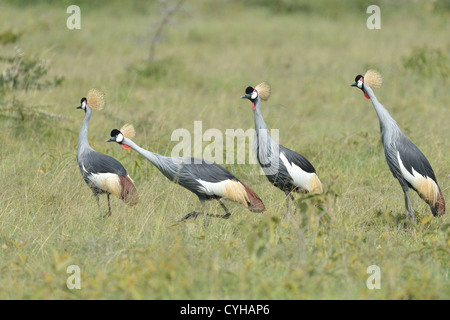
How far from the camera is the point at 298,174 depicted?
4.94m

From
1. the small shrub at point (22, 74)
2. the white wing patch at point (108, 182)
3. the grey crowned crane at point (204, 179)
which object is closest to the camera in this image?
the grey crowned crane at point (204, 179)

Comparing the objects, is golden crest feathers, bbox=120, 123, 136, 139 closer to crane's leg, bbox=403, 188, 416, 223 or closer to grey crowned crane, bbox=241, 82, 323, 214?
grey crowned crane, bbox=241, 82, 323, 214

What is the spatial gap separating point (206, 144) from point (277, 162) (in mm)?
1649

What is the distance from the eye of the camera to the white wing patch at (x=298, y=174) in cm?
492

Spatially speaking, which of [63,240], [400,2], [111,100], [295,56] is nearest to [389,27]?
[400,2]

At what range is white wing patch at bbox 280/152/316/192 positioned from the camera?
16.1 ft

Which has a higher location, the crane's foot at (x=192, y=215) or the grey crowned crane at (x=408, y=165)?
the grey crowned crane at (x=408, y=165)

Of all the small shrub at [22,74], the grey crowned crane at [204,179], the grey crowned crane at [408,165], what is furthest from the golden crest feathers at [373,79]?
the small shrub at [22,74]

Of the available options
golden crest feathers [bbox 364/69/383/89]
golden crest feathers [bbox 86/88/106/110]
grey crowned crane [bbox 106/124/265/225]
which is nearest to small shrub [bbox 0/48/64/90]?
golden crest feathers [bbox 86/88/106/110]

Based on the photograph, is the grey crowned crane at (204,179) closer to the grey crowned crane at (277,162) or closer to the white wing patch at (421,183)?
the grey crowned crane at (277,162)

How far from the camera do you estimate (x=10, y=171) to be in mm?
5516

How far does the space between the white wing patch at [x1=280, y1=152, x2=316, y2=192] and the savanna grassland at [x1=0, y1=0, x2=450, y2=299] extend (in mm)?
266

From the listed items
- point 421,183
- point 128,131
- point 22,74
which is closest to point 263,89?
point 128,131

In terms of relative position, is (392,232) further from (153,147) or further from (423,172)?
(153,147)
